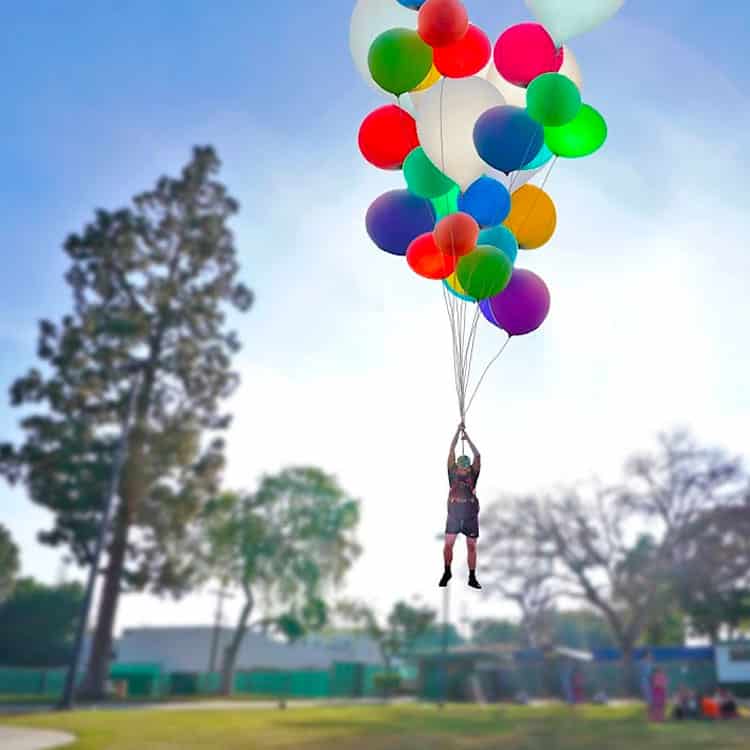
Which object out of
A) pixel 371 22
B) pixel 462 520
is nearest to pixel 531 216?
pixel 371 22

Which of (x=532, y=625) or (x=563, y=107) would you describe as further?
(x=532, y=625)

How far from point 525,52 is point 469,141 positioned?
100cm

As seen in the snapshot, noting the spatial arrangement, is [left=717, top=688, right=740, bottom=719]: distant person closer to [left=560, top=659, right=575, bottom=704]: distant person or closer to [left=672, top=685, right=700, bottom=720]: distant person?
[left=672, top=685, right=700, bottom=720]: distant person

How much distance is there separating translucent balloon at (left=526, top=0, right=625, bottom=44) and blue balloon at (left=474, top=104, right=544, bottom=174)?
3.10 feet

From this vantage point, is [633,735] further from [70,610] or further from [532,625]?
[70,610]

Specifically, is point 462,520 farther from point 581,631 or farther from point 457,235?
point 581,631

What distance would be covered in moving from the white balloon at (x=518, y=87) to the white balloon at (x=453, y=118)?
329mm

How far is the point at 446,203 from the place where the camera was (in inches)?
323

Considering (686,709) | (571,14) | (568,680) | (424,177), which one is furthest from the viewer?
Answer: (568,680)

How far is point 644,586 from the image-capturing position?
1534 inches

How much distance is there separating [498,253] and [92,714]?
20869 mm

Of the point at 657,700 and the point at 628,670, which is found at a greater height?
the point at 628,670

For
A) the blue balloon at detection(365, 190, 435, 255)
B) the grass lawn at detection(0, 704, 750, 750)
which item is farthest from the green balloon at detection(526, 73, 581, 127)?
the grass lawn at detection(0, 704, 750, 750)

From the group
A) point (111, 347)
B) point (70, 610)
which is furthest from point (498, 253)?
point (70, 610)
